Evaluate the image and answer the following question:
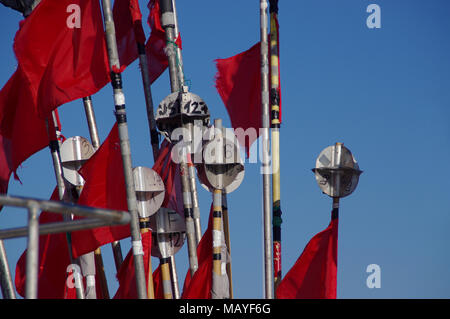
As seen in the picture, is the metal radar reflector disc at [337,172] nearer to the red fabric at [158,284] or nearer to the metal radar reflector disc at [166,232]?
the metal radar reflector disc at [166,232]

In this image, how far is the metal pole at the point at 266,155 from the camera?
526 inches

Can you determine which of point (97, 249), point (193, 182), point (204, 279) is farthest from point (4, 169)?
point (204, 279)

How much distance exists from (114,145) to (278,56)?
3409mm

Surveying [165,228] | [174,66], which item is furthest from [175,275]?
[174,66]

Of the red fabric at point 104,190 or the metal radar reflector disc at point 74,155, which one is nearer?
the red fabric at point 104,190

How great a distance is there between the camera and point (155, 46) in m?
16.8

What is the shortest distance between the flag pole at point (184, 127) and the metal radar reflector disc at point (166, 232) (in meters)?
0.36

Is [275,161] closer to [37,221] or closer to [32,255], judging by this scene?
[37,221]

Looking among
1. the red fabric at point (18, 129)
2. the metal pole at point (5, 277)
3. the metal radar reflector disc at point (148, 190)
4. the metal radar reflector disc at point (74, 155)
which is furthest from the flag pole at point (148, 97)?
the metal pole at point (5, 277)

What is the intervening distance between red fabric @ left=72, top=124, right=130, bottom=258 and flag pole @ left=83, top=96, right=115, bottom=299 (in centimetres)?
215

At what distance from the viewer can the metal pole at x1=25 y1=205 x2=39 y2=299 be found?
5988 millimetres

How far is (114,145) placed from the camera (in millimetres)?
15102

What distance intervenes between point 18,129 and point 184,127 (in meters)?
3.58
